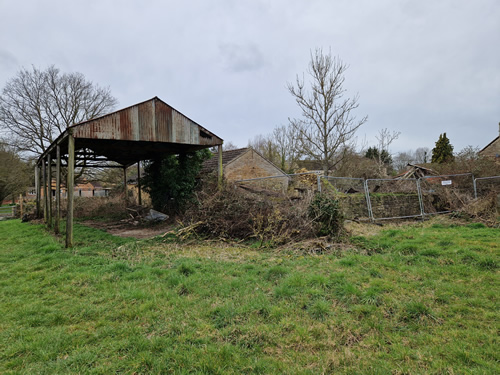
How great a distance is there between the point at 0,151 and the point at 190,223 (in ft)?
88.5

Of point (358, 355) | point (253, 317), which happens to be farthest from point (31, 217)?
point (358, 355)

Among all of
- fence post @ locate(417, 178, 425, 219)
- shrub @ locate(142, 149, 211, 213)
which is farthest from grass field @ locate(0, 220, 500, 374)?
shrub @ locate(142, 149, 211, 213)

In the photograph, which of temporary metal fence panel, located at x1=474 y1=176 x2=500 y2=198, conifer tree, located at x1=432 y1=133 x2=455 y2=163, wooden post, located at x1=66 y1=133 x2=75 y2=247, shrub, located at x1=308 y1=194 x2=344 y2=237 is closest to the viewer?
wooden post, located at x1=66 y1=133 x2=75 y2=247

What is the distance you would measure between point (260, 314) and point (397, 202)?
1079 cm

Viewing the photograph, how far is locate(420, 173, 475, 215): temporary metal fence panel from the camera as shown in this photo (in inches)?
472

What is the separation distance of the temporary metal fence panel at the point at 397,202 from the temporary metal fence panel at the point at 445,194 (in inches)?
15.6

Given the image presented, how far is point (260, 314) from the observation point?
141 inches

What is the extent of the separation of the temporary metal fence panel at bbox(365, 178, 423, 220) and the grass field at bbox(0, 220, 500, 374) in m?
5.41

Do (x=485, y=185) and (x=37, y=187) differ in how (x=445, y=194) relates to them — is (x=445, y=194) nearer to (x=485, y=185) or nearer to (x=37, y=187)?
(x=485, y=185)

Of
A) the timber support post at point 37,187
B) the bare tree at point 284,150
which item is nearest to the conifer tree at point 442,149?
the bare tree at point 284,150

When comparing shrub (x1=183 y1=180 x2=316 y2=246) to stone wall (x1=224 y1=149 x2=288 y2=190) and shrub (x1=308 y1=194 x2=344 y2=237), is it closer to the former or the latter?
shrub (x1=308 y1=194 x2=344 y2=237)

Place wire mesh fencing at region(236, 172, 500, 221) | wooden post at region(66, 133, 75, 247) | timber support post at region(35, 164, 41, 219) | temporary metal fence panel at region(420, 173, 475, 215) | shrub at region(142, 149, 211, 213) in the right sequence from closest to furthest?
wooden post at region(66, 133, 75, 247) → wire mesh fencing at region(236, 172, 500, 221) → temporary metal fence panel at region(420, 173, 475, 215) → shrub at region(142, 149, 211, 213) → timber support post at region(35, 164, 41, 219)

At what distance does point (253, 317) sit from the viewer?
3.48 meters

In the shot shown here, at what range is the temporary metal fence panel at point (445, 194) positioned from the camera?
1199cm
